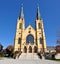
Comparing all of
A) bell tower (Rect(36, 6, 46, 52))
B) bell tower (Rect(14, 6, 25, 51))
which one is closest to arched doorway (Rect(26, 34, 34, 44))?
bell tower (Rect(36, 6, 46, 52))

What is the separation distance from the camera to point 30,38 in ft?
188

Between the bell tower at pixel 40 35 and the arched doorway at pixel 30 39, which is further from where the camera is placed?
the arched doorway at pixel 30 39

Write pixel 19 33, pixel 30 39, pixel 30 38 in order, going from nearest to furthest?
pixel 30 39, pixel 30 38, pixel 19 33

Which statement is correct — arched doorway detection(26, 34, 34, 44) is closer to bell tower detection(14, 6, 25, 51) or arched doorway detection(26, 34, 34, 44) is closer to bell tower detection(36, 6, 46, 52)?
bell tower detection(36, 6, 46, 52)

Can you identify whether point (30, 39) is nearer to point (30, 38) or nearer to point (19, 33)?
point (30, 38)

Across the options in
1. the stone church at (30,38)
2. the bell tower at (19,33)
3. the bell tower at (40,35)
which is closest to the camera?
the stone church at (30,38)

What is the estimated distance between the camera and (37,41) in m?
55.6

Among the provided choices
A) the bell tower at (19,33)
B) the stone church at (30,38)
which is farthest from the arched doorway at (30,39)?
the bell tower at (19,33)

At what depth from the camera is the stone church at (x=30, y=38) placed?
5438 cm

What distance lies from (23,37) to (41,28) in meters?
8.41

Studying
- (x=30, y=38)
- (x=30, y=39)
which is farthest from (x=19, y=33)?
(x=30, y=39)

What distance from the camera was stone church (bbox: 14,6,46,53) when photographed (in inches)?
2141

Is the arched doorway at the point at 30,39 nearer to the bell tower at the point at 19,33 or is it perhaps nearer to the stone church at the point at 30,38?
the stone church at the point at 30,38

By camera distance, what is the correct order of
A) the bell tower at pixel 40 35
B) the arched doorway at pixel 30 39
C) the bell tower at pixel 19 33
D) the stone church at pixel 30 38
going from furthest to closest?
the arched doorway at pixel 30 39
the bell tower at pixel 19 33
the bell tower at pixel 40 35
the stone church at pixel 30 38
